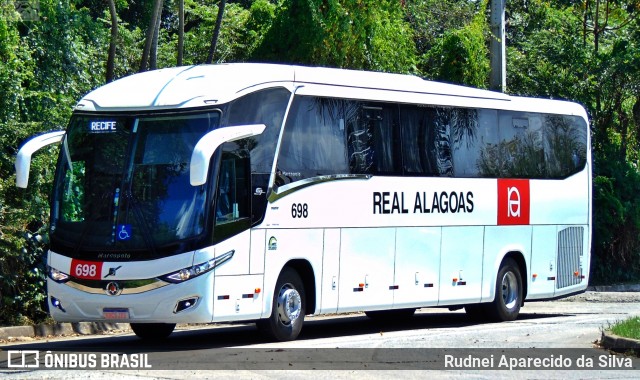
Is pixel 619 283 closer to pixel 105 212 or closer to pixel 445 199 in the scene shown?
pixel 445 199

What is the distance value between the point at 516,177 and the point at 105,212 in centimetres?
897

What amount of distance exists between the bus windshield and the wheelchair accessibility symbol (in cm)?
1

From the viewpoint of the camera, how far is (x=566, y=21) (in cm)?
3397

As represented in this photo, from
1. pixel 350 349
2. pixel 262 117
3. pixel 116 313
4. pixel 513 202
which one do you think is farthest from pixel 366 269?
pixel 513 202

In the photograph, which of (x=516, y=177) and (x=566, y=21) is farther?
(x=566, y=21)

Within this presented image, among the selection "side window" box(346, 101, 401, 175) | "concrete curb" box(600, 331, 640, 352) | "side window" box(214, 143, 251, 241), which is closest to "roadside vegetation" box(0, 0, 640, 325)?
"side window" box(214, 143, 251, 241)

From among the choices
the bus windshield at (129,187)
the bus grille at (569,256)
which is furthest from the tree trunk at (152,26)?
the bus grille at (569,256)

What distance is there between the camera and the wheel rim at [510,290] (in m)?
20.7

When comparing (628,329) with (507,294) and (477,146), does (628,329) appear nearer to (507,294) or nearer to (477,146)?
(477,146)

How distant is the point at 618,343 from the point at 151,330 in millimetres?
6473

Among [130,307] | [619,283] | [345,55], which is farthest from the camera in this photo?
[619,283]

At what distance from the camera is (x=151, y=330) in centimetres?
1617

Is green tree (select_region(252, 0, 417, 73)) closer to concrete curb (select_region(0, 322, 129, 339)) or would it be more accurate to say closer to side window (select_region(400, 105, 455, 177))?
side window (select_region(400, 105, 455, 177))

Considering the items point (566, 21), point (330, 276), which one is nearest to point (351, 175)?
point (330, 276)
